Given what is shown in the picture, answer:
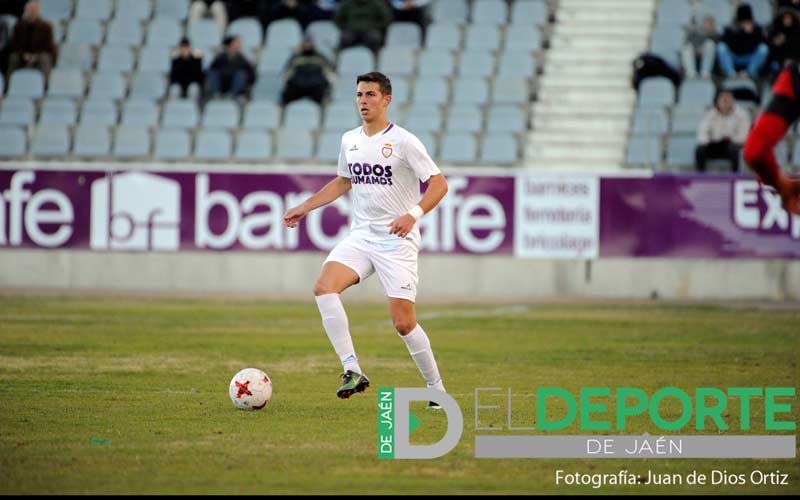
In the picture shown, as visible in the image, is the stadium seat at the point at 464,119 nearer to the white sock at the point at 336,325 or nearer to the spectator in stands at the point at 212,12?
the spectator in stands at the point at 212,12

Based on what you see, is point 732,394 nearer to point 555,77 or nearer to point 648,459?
point 648,459

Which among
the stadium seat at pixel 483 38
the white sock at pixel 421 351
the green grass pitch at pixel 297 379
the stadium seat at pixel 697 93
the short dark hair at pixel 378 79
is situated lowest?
the green grass pitch at pixel 297 379

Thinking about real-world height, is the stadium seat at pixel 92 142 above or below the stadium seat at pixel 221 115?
below

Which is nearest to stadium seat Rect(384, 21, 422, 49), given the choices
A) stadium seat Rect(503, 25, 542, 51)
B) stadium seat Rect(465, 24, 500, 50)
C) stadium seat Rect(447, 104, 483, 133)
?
stadium seat Rect(465, 24, 500, 50)

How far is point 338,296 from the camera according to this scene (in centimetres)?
1022

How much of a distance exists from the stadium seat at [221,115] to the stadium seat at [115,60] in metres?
2.59

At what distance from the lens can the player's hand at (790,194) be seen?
24.6 ft

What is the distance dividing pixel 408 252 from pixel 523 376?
8.72 ft

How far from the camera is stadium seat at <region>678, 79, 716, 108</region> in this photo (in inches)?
971

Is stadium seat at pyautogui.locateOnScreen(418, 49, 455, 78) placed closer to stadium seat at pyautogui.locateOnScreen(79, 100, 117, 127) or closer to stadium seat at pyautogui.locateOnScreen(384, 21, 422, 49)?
stadium seat at pyautogui.locateOnScreen(384, 21, 422, 49)

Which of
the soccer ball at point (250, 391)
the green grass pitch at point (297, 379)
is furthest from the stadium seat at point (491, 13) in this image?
the soccer ball at point (250, 391)

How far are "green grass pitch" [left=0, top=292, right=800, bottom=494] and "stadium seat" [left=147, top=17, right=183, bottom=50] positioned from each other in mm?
7727

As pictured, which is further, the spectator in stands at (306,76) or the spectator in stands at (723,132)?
the spectator in stands at (306,76)

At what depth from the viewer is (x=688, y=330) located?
1762 centimetres
